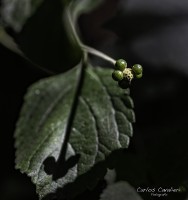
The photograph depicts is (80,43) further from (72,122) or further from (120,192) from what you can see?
(120,192)

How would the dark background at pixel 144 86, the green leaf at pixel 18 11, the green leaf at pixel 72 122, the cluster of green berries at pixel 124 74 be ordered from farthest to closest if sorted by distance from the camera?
the green leaf at pixel 18 11 < the dark background at pixel 144 86 < the green leaf at pixel 72 122 < the cluster of green berries at pixel 124 74

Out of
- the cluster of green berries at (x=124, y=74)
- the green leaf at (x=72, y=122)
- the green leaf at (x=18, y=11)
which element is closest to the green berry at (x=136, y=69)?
the cluster of green berries at (x=124, y=74)

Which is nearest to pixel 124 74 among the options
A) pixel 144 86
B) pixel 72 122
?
pixel 72 122

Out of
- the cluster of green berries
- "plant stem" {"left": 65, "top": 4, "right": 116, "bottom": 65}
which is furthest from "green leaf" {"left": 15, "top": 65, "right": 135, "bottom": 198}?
the cluster of green berries

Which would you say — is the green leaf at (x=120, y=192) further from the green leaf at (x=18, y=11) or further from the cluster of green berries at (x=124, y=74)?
the green leaf at (x=18, y=11)

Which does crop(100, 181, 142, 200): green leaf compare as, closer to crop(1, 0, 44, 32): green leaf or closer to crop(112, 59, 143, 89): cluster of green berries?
crop(112, 59, 143, 89): cluster of green berries

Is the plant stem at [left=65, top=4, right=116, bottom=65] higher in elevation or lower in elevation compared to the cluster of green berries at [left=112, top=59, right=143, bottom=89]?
lower
